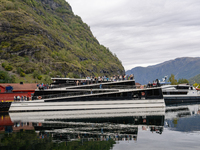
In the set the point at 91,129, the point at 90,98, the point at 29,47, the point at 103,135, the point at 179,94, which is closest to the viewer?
the point at 103,135

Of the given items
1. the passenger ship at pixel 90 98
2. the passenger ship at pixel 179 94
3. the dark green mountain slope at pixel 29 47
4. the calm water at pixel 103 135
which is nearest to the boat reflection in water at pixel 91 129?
the calm water at pixel 103 135

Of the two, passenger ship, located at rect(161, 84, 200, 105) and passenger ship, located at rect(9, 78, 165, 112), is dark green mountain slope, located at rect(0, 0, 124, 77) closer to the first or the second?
passenger ship, located at rect(161, 84, 200, 105)

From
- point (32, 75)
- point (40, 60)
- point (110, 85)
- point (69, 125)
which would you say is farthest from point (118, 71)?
point (69, 125)

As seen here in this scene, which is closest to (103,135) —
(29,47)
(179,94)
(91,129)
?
(91,129)

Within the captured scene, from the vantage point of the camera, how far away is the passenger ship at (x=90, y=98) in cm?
5141

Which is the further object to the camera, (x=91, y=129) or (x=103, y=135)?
(x=91, y=129)

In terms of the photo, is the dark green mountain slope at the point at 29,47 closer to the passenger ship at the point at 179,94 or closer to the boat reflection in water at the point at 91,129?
the passenger ship at the point at 179,94

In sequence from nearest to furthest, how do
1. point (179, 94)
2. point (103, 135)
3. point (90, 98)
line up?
point (103, 135) < point (90, 98) < point (179, 94)

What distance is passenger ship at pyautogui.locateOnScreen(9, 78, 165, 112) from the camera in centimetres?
5141

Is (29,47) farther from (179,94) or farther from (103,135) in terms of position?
(103,135)

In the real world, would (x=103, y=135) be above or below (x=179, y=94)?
below

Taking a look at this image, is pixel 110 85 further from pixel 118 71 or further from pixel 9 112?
pixel 118 71

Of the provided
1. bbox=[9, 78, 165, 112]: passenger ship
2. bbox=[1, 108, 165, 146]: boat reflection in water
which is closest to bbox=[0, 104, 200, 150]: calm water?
bbox=[1, 108, 165, 146]: boat reflection in water

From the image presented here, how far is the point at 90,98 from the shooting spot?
2089 inches
